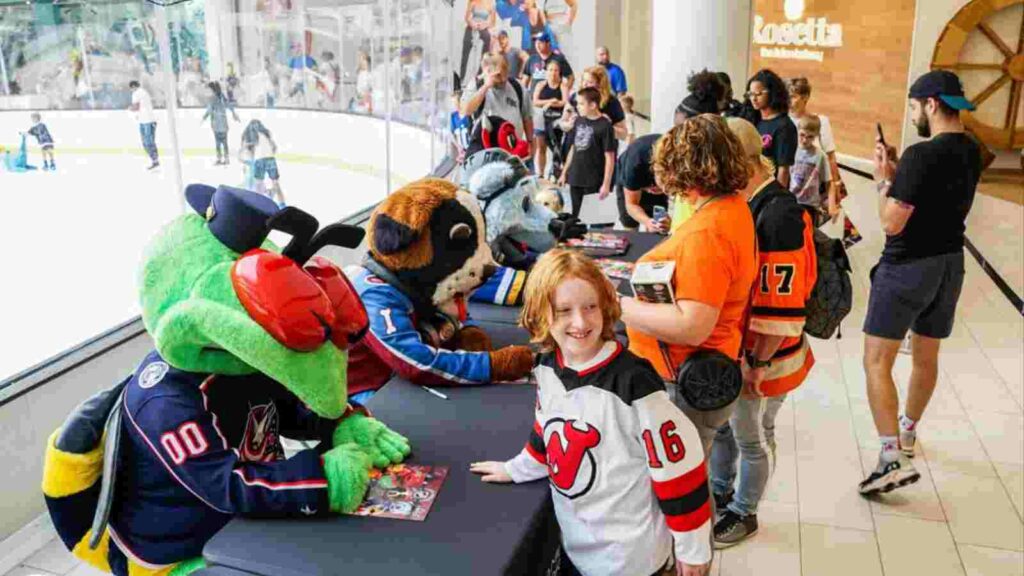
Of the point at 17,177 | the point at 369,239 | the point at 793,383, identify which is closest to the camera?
the point at 369,239

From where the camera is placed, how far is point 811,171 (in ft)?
16.7

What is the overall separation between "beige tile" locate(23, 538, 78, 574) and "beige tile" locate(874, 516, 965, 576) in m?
2.87

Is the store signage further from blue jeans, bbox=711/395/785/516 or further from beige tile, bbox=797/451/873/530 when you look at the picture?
blue jeans, bbox=711/395/785/516

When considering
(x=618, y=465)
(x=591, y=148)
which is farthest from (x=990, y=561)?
(x=591, y=148)

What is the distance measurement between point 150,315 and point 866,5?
12.1 metres

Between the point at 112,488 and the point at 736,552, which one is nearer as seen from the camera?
the point at 112,488

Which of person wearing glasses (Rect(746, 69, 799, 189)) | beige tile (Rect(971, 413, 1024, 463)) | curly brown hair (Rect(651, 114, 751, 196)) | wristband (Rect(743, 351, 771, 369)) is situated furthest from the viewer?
person wearing glasses (Rect(746, 69, 799, 189))

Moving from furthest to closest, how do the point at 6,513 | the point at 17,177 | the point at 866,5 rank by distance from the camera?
the point at 866,5 → the point at 17,177 → the point at 6,513

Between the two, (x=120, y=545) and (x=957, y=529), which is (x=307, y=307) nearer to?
(x=120, y=545)

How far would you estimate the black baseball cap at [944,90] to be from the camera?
118 inches

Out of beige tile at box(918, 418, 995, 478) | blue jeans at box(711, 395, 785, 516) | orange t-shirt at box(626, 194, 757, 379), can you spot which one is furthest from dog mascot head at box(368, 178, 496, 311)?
beige tile at box(918, 418, 995, 478)

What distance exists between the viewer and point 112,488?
1538 mm

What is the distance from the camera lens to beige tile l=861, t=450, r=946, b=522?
3.17 meters

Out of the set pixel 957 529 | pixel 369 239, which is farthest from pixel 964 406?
pixel 369 239
